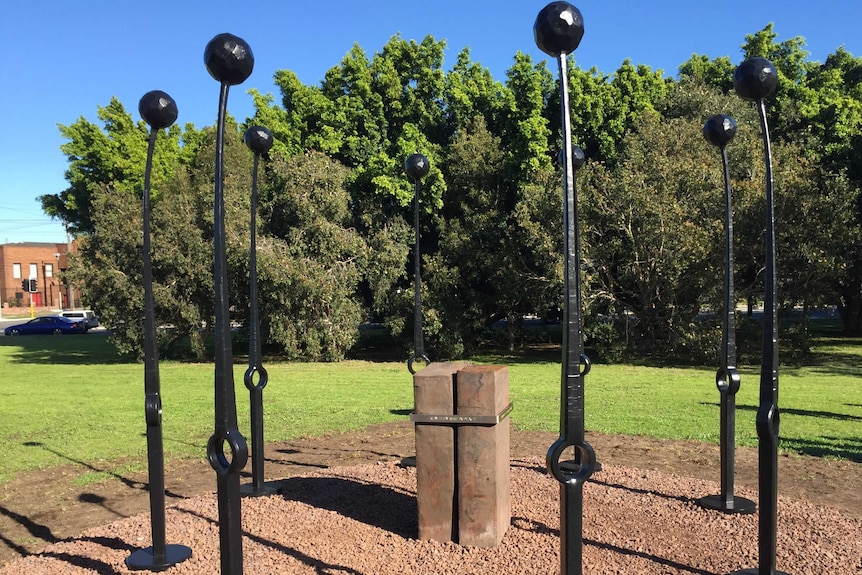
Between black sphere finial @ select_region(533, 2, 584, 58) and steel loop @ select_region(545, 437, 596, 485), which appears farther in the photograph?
black sphere finial @ select_region(533, 2, 584, 58)

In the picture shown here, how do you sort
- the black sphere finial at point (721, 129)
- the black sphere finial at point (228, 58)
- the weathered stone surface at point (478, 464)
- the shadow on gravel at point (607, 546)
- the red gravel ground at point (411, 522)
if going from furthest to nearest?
the black sphere finial at point (721, 129) → the weathered stone surface at point (478, 464) → the red gravel ground at point (411, 522) → the shadow on gravel at point (607, 546) → the black sphere finial at point (228, 58)


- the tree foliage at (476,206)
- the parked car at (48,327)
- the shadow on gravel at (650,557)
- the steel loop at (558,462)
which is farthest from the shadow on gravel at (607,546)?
the parked car at (48,327)

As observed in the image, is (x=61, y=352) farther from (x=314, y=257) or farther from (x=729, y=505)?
(x=729, y=505)

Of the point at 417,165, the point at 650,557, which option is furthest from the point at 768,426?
the point at 417,165

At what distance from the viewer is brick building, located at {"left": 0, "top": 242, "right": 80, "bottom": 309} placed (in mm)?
61000

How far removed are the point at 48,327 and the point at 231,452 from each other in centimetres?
3747

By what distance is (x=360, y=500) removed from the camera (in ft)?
17.6

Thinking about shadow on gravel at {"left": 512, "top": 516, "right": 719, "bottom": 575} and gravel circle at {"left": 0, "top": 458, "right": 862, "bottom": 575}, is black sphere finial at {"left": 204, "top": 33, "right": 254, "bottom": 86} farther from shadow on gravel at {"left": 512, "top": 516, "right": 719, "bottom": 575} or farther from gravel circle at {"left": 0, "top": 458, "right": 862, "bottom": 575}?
shadow on gravel at {"left": 512, "top": 516, "right": 719, "bottom": 575}

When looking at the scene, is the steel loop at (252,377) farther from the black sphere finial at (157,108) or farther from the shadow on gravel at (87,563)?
the black sphere finial at (157,108)

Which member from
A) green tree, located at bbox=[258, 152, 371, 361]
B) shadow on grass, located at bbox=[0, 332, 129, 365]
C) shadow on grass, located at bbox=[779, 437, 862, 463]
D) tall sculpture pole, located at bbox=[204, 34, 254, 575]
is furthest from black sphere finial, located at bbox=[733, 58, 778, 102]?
shadow on grass, located at bbox=[0, 332, 129, 365]

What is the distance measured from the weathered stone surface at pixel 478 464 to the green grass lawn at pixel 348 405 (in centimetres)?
444

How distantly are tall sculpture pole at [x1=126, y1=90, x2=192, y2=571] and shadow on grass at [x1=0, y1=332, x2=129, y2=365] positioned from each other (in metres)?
17.6

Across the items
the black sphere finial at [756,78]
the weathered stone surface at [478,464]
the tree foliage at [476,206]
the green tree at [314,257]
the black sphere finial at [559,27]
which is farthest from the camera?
the green tree at [314,257]

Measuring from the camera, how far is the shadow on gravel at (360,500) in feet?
15.9
